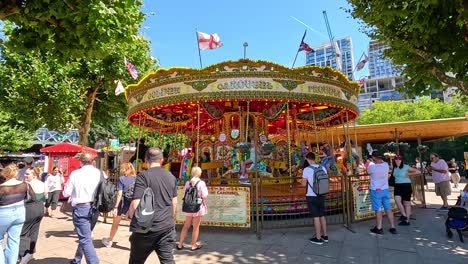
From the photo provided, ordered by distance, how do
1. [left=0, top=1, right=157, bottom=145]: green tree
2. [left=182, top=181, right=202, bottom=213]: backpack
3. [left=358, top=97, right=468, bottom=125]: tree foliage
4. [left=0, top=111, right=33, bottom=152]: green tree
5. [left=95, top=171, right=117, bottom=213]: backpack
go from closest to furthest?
[left=95, top=171, right=117, bottom=213]: backpack → [left=182, top=181, right=202, bottom=213]: backpack → [left=0, top=1, right=157, bottom=145]: green tree → [left=0, top=111, right=33, bottom=152]: green tree → [left=358, top=97, right=468, bottom=125]: tree foliage

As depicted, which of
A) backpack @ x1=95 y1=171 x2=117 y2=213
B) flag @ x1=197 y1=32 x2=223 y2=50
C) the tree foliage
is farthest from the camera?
the tree foliage

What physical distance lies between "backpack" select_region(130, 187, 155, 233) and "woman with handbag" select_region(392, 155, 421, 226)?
6.53 m

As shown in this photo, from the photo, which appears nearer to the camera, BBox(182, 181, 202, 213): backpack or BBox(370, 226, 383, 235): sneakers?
BBox(182, 181, 202, 213): backpack

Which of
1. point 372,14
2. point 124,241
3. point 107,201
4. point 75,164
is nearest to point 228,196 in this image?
point 124,241

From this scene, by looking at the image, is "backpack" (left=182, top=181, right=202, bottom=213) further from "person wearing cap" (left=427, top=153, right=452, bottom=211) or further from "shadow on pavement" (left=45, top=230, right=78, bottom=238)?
"person wearing cap" (left=427, top=153, right=452, bottom=211)

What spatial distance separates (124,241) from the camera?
6316 mm

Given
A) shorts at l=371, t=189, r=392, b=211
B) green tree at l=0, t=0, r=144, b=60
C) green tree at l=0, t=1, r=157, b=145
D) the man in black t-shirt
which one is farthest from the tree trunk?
shorts at l=371, t=189, r=392, b=211

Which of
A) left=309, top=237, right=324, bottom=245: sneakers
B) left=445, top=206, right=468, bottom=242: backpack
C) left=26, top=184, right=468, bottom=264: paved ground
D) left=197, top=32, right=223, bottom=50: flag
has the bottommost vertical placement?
left=26, top=184, right=468, bottom=264: paved ground

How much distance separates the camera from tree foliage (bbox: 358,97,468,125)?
115 feet

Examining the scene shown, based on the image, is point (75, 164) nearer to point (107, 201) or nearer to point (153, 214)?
point (107, 201)

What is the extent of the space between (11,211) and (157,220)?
2341 millimetres

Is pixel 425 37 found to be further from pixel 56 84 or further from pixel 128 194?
pixel 56 84

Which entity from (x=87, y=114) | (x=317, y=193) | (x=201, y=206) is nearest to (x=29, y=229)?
(x=201, y=206)

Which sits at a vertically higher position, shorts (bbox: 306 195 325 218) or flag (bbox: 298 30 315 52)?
flag (bbox: 298 30 315 52)
